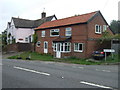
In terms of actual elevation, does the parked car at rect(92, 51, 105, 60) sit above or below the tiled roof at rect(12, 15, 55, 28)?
below

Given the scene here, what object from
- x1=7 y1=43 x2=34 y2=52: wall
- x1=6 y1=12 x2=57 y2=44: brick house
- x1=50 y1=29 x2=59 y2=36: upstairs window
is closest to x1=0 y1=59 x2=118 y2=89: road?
x1=50 y1=29 x2=59 y2=36: upstairs window

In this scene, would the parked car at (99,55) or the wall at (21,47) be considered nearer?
the parked car at (99,55)

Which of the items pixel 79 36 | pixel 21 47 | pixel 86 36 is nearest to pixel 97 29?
pixel 86 36

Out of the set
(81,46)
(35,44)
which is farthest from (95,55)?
(35,44)

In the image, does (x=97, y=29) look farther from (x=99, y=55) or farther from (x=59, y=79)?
(x=59, y=79)

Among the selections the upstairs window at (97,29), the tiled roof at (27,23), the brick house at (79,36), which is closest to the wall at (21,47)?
the tiled roof at (27,23)

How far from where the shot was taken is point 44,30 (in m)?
32.9

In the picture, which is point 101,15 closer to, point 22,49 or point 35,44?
point 35,44

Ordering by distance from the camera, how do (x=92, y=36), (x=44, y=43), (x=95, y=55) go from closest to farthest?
(x=95, y=55) → (x=92, y=36) → (x=44, y=43)

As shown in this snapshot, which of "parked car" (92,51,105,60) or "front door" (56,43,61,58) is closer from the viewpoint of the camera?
"parked car" (92,51,105,60)

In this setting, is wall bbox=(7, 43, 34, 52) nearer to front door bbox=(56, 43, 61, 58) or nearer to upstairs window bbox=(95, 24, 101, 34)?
front door bbox=(56, 43, 61, 58)

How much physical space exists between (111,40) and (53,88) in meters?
18.8

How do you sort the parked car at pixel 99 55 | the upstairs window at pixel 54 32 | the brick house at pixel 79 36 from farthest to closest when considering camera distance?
1. the upstairs window at pixel 54 32
2. the brick house at pixel 79 36
3. the parked car at pixel 99 55

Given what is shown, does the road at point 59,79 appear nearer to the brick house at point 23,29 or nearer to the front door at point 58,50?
the front door at point 58,50
